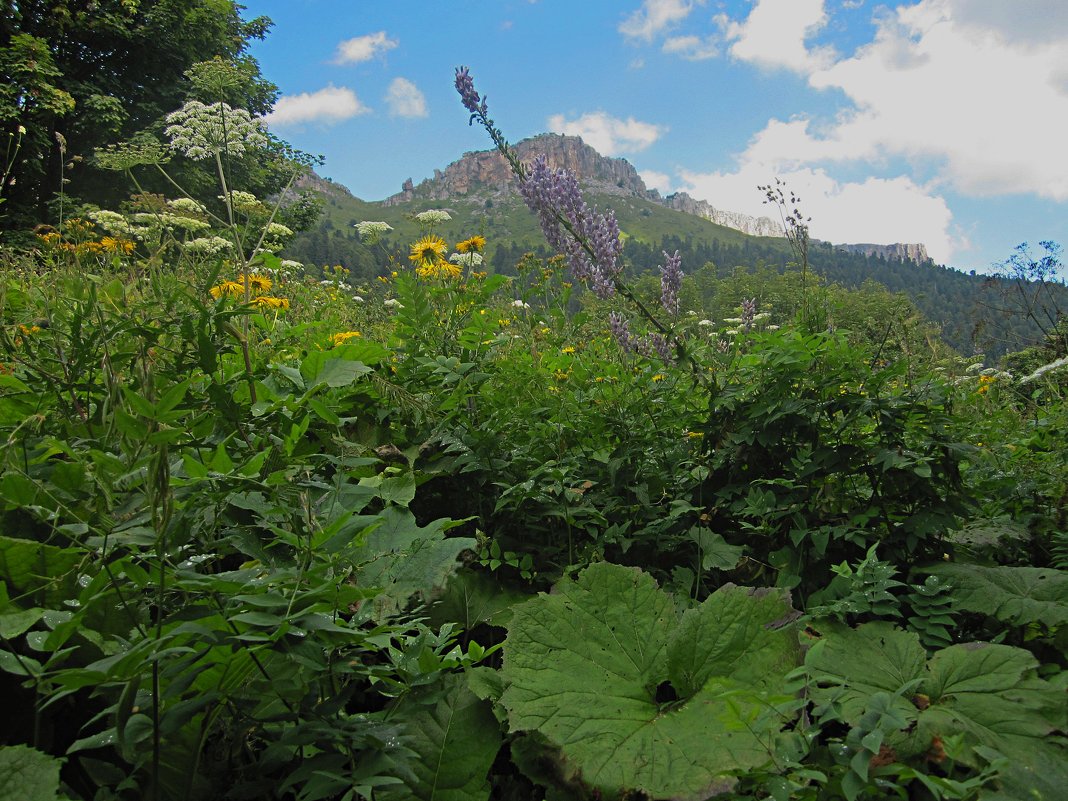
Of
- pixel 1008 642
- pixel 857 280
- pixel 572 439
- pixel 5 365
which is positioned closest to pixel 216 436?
pixel 5 365

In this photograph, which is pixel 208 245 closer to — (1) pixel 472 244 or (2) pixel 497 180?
(1) pixel 472 244

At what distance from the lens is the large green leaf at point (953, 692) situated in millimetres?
1135

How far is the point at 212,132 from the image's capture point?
3277 mm

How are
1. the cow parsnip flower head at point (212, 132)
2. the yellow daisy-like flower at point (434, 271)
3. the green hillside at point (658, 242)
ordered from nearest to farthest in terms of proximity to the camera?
the cow parsnip flower head at point (212, 132)
the yellow daisy-like flower at point (434, 271)
the green hillside at point (658, 242)

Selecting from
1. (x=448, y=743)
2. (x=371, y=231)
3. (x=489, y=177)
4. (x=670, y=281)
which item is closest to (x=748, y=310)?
(x=670, y=281)

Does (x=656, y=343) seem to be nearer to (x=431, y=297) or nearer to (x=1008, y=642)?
(x=431, y=297)

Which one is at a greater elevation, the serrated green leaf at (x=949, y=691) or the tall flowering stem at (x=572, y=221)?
the tall flowering stem at (x=572, y=221)

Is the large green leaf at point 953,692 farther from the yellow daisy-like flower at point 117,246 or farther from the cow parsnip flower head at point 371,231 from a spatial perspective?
the cow parsnip flower head at point 371,231

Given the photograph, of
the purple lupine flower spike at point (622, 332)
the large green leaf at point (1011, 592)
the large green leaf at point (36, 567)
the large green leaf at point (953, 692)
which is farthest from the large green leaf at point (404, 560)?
the purple lupine flower spike at point (622, 332)

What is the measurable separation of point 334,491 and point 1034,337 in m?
6.12

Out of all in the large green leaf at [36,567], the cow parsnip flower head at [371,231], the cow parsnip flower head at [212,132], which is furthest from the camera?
the cow parsnip flower head at [371,231]

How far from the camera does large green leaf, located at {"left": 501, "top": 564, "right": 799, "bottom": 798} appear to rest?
1.14 m

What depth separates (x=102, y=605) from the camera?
3.59 feet

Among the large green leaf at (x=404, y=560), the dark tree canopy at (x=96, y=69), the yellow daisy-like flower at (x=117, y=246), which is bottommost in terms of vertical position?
the large green leaf at (x=404, y=560)
